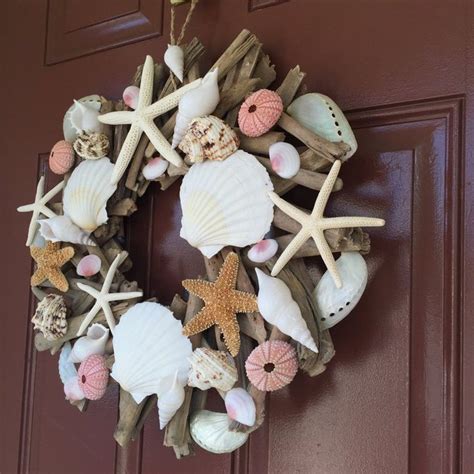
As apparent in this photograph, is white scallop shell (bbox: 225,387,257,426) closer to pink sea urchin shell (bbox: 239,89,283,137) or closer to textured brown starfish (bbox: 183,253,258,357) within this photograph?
textured brown starfish (bbox: 183,253,258,357)

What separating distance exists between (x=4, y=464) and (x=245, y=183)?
52cm

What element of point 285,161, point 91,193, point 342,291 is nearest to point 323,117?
point 285,161

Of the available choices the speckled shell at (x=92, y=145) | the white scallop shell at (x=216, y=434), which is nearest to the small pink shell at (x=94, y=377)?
the white scallop shell at (x=216, y=434)

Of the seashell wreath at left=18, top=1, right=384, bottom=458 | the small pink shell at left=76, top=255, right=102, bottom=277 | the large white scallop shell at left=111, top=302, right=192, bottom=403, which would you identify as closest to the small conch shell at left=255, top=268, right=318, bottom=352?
the seashell wreath at left=18, top=1, right=384, bottom=458

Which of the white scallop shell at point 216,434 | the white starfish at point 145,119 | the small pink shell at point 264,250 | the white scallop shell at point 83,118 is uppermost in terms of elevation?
the white starfish at point 145,119

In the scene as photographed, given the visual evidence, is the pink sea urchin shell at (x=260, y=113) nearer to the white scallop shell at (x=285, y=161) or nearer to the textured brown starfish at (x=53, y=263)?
the white scallop shell at (x=285, y=161)

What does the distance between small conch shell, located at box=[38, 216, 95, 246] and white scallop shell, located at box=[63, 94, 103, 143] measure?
96 mm

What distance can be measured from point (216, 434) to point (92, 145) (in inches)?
12.7

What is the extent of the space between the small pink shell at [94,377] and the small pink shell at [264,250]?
19 cm

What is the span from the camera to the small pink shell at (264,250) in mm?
533

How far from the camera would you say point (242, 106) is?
554mm

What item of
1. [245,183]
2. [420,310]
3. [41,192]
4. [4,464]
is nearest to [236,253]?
[245,183]

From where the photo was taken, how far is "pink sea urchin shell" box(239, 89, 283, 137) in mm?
532

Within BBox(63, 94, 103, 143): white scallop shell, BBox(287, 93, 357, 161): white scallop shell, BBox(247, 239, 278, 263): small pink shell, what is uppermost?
BBox(287, 93, 357, 161): white scallop shell
